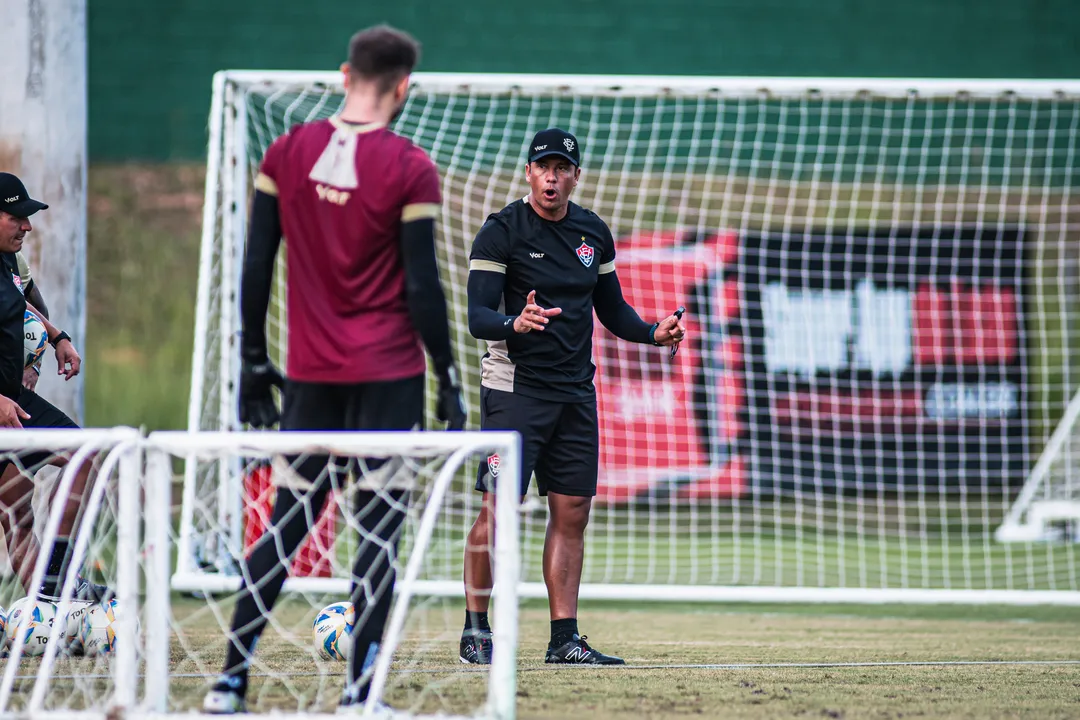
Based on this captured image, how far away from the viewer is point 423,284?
11.0 ft

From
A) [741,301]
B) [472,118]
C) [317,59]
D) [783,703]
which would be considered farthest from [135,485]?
[317,59]

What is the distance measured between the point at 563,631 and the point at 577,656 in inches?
4.5

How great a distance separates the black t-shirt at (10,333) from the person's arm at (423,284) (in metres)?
1.72

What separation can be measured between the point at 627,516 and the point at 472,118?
3827 mm

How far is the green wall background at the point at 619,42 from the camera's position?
1389 centimetres

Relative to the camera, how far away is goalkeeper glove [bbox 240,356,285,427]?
350cm

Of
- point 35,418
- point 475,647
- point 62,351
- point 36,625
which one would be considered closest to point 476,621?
point 475,647

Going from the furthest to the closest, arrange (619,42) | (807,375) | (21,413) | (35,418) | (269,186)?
(619,42)
(807,375)
(35,418)
(21,413)
(269,186)

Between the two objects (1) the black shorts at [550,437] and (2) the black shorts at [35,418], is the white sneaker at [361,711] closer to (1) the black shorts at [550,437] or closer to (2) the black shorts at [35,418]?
(1) the black shorts at [550,437]

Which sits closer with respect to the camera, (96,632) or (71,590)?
(71,590)

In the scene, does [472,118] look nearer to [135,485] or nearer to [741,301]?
[741,301]

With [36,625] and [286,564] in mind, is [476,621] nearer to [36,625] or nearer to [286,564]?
[286,564]

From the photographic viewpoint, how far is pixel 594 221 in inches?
183

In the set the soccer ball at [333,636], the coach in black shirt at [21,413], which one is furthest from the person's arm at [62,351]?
the soccer ball at [333,636]
